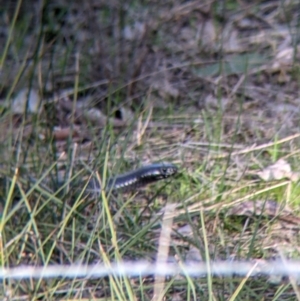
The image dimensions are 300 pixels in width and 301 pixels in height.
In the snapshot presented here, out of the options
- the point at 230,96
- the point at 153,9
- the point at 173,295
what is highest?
the point at 153,9

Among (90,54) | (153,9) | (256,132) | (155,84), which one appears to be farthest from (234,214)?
(153,9)

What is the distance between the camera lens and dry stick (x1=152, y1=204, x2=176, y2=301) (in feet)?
7.30

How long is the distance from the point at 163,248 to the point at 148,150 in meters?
1.07

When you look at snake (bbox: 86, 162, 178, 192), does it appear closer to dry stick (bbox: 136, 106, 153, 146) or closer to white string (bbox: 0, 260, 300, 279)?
dry stick (bbox: 136, 106, 153, 146)

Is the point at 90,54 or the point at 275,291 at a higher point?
the point at 90,54

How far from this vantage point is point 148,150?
11.9 ft

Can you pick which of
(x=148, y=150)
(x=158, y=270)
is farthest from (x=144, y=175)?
(x=158, y=270)

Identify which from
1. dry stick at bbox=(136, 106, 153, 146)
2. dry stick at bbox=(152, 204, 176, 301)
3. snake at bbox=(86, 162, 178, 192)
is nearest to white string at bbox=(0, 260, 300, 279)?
dry stick at bbox=(152, 204, 176, 301)

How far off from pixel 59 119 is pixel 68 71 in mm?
581

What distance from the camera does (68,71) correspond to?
4516 millimetres

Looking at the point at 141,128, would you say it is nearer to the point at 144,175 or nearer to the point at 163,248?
the point at 144,175

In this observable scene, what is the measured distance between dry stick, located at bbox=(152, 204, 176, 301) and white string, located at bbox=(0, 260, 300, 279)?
23 millimetres

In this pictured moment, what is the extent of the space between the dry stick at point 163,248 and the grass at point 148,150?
0.04 feet

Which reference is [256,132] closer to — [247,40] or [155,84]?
[155,84]
